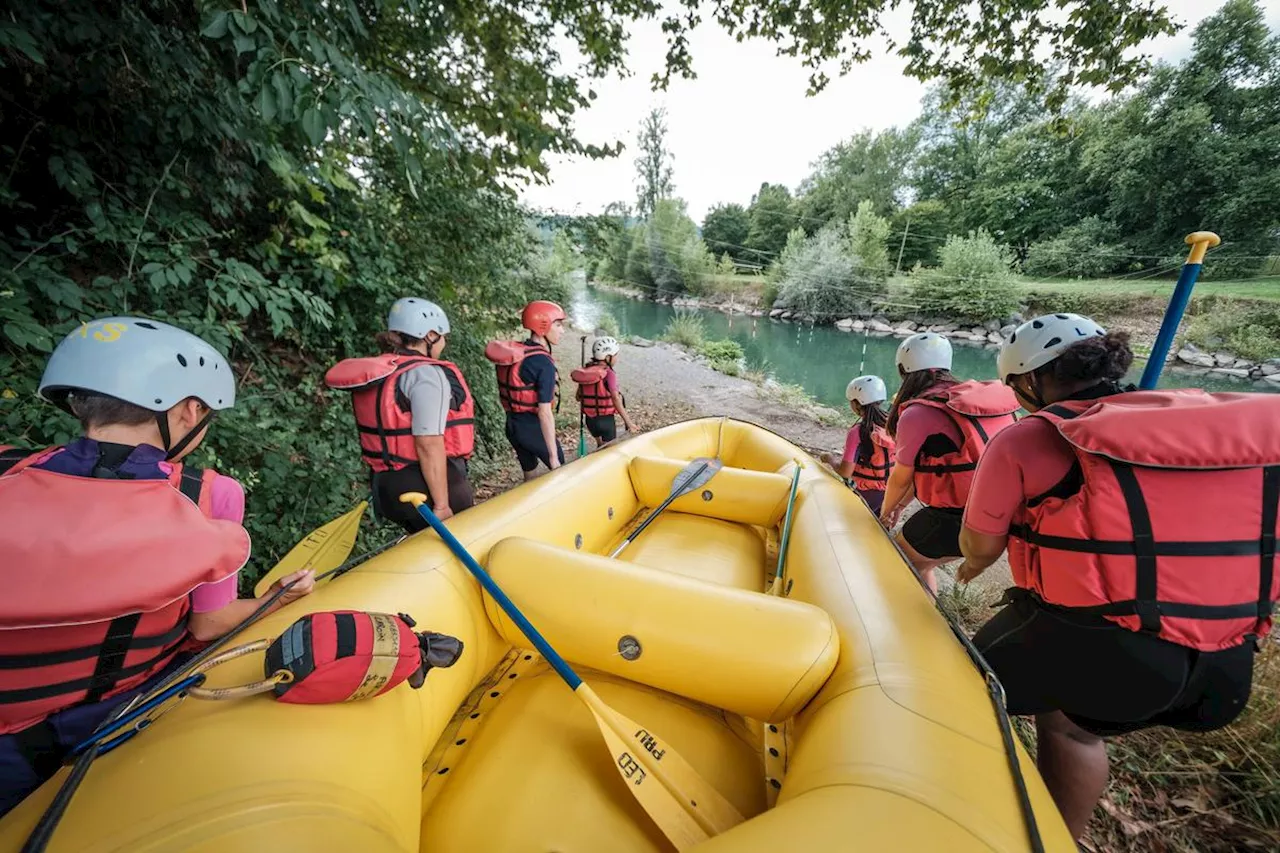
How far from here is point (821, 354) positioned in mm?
20203

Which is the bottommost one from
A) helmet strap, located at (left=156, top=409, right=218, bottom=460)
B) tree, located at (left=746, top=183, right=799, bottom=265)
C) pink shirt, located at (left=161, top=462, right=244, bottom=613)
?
pink shirt, located at (left=161, top=462, right=244, bottom=613)

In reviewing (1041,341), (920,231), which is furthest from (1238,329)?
(1041,341)

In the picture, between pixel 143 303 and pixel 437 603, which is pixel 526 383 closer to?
pixel 143 303

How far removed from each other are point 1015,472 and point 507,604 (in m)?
1.71

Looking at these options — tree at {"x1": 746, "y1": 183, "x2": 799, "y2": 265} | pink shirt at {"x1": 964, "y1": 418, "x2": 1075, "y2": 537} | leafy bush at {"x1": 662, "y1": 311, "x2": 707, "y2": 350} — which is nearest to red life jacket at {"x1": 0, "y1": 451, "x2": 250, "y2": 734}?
pink shirt at {"x1": 964, "y1": 418, "x2": 1075, "y2": 537}

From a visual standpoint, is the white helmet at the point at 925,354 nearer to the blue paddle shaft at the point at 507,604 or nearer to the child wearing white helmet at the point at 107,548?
the blue paddle shaft at the point at 507,604

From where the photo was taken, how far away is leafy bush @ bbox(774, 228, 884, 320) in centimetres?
2531

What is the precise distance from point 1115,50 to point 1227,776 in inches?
185

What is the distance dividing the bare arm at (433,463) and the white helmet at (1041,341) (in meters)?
2.37

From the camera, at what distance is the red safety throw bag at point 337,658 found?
3.18 feet

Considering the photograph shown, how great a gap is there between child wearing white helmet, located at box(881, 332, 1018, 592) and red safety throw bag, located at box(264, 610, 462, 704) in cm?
247

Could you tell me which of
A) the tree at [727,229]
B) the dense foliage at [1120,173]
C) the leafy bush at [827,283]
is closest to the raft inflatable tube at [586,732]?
the dense foliage at [1120,173]

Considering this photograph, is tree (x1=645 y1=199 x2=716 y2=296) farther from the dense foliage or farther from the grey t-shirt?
the grey t-shirt

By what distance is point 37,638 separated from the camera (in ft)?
2.83
